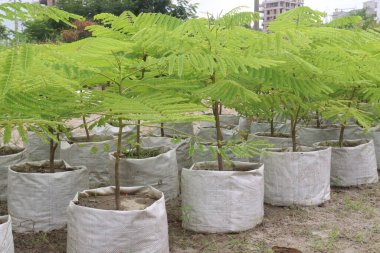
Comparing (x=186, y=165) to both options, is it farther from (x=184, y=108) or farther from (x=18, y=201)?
(x=184, y=108)

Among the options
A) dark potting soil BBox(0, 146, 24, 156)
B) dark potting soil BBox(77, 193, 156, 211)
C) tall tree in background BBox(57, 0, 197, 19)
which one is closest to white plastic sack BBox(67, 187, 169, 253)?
dark potting soil BBox(77, 193, 156, 211)

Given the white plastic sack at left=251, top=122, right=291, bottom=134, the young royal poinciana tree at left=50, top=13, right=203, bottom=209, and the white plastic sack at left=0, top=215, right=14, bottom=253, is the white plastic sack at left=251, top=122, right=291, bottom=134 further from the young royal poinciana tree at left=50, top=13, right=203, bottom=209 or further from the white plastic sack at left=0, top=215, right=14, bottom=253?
the white plastic sack at left=0, top=215, right=14, bottom=253

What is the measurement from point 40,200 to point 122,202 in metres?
0.68

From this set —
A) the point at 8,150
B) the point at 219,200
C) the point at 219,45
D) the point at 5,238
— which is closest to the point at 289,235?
the point at 219,200

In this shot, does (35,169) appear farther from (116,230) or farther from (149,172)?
(116,230)

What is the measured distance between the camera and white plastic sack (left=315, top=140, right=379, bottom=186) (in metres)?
4.15

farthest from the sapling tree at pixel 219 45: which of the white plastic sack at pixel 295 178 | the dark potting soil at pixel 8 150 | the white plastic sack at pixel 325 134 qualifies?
the white plastic sack at pixel 325 134

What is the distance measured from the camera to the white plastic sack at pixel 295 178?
11.8 ft

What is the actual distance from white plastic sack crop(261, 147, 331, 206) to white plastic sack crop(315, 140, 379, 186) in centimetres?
57

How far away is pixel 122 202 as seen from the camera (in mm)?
2693

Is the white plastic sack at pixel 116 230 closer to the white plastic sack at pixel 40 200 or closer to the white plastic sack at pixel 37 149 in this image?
the white plastic sack at pixel 40 200

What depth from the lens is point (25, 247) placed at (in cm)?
283

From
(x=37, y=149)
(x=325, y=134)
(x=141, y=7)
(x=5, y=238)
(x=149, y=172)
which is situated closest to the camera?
(x=5, y=238)

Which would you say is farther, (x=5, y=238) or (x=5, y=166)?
(x=5, y=166)
